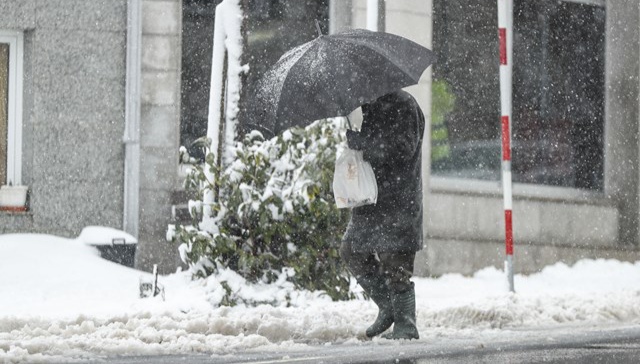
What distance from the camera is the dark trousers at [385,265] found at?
273 inches

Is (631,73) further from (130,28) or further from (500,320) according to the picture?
(500,320)

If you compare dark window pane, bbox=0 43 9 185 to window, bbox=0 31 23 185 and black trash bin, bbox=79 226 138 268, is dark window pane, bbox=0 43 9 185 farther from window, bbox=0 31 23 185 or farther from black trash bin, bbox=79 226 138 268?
black trash bin, bbox=79 226 138 268

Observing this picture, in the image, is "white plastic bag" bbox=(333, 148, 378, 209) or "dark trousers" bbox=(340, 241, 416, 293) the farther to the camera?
"dark trousers" bbox=(340, 241, 416, 293)

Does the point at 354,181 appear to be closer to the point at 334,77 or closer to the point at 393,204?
the point at 393,204

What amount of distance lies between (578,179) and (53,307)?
7.97 metres

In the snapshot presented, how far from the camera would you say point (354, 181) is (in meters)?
6.77

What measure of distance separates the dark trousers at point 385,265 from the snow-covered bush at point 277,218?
175cm

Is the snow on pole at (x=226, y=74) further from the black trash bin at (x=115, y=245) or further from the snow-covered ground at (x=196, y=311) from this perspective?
the black trash bin at (x=115, y=245)

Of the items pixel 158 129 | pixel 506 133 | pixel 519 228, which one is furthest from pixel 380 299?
pixel 519 228

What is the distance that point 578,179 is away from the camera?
1504 cm

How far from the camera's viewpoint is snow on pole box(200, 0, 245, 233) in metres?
9.69

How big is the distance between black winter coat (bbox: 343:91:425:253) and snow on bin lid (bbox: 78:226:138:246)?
15.0 feet

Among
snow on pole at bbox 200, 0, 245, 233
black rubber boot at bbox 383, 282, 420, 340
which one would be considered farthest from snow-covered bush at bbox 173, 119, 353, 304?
black rubber boot at bbox 383, 282, 420, 340

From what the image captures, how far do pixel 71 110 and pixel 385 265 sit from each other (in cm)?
550
